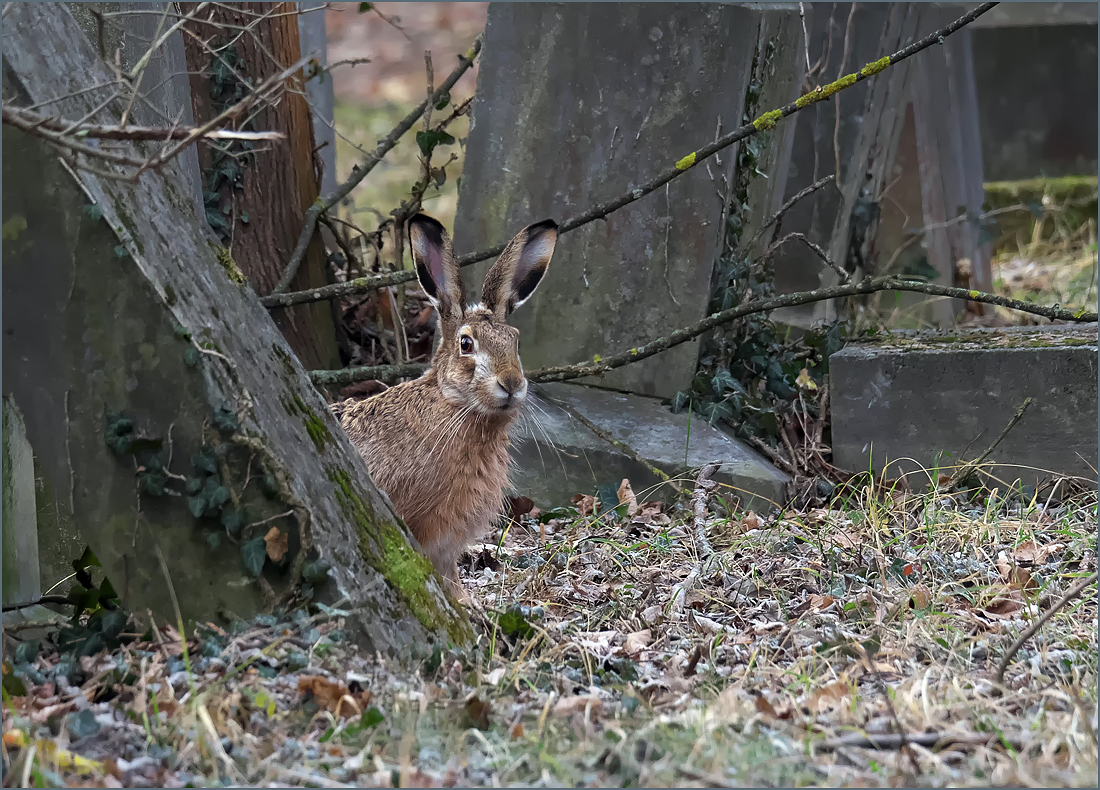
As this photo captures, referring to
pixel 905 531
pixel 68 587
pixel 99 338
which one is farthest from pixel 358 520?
pixel 905 531

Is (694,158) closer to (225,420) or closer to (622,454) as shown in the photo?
(622,454)

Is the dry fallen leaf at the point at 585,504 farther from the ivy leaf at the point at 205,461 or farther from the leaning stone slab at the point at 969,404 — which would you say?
the ivy leaf at the point at 205,461

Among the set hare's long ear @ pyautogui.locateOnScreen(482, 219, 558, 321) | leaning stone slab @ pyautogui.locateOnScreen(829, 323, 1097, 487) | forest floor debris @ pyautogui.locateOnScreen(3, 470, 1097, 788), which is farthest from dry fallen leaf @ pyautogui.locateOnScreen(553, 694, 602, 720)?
leaning stone slab @ pyautogui.locateOnScreen(829, 323, 1097, 487)

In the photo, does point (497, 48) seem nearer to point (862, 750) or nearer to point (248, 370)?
point (248, 370)

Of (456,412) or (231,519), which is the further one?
(456,412)

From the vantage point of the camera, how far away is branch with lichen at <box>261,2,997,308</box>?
487cm

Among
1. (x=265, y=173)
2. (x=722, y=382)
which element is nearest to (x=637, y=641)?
(x=722, y=382)

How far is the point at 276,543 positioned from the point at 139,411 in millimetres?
521

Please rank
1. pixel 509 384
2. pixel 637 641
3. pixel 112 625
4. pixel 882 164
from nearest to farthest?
1. pixel 112 625
2. pixel 637 641
3. pixel 509 384
4. pixel 882 164

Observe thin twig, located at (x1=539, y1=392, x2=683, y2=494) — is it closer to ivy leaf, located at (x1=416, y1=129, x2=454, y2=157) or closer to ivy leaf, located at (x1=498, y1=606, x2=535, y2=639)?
ivy leaf, located at (x1=416, y1=129, x2=454, y2=157)

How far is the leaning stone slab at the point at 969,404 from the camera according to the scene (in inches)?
223

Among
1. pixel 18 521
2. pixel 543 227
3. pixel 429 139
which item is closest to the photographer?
pixel 18 521

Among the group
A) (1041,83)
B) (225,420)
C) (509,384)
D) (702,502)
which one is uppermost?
(1041,83)

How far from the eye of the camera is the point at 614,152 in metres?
6.12
